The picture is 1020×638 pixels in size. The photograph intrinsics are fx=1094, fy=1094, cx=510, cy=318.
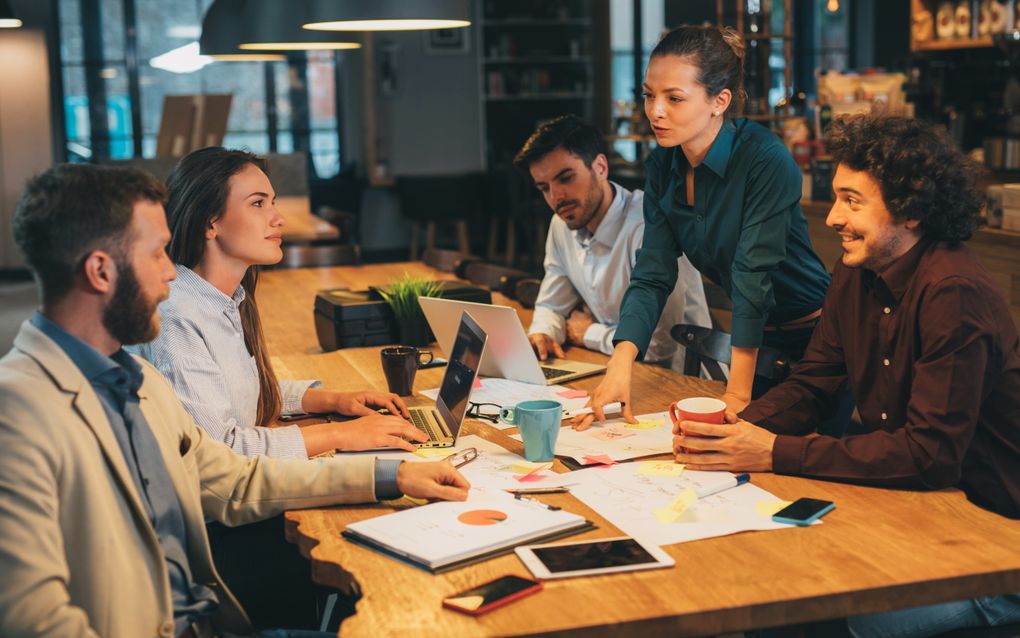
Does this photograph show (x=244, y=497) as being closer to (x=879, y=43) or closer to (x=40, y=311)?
(x=40, y=311)

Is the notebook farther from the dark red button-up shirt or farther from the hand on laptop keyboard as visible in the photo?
the dark red button-up shirt

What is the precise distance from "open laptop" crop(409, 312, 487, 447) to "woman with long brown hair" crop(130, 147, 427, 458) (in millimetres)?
63

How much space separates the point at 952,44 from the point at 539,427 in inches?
216

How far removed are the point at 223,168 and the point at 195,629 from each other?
1035 mm

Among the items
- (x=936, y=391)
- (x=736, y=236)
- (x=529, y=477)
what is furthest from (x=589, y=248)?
(x=936, y=391)

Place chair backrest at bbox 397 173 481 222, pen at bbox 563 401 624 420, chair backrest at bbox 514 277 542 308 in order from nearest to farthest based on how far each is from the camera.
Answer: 1. pen at bbox 563 401 624 420
2. chair backrest at bbox 514 277 542 308
3. chair backrest at bbox 397 173 481 222

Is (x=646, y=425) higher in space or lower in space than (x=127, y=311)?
lower

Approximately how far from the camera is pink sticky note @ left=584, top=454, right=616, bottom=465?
2.00m

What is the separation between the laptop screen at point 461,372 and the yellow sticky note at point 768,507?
62 centimetres

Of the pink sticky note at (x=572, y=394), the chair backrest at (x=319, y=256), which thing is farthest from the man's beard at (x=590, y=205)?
the chair backrest at (x=319, y=256)

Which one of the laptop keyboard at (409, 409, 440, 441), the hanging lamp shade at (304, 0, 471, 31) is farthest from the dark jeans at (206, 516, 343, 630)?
the hanging lamp shade at (304, 0, 471, 31)

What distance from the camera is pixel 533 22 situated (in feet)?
38.6

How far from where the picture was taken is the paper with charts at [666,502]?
1669 mm

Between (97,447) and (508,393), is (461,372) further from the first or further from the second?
(97,447)
